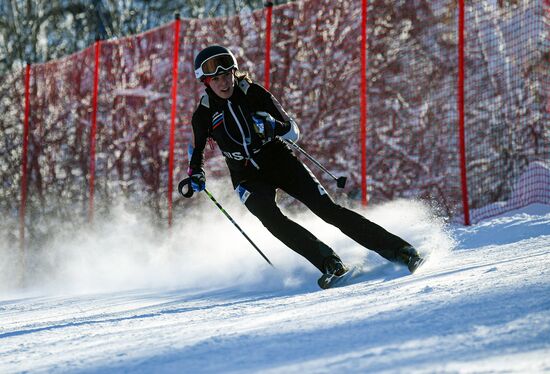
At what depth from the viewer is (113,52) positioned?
30.8ft

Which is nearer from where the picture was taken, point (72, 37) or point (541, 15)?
point (541, 15)

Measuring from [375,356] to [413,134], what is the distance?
5.43 metres

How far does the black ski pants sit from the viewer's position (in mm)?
4160

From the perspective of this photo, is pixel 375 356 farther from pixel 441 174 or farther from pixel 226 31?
pixel 226 31

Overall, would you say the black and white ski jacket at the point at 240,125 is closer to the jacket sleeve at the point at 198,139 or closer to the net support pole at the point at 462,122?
the jacket sleeve at the point at 198,139

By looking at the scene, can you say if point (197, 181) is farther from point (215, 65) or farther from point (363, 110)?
point (363, 110)

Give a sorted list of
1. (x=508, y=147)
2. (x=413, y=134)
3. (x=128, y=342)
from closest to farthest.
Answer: (x=128, y=342) → (x=508, y=147) → (x=413, y=134)

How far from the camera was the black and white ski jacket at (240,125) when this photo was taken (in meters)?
4.55

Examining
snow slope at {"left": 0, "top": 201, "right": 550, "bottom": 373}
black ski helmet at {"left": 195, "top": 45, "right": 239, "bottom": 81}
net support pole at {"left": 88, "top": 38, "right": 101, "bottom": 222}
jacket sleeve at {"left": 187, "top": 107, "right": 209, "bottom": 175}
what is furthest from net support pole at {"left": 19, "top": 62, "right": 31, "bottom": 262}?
black ski helmet at {"left": 195, "top": 45, "right": 239, "bottom": 81}

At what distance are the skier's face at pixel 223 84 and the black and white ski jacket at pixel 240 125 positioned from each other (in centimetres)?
5

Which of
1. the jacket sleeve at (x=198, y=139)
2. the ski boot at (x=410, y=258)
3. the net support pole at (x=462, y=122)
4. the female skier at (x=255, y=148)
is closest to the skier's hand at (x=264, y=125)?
the female skier at (x=255, y=148)

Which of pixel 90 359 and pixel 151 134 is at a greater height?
pixel 151 134

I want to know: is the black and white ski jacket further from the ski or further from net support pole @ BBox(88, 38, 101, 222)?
net support pole @ BBox(88, 38, 101, 222)

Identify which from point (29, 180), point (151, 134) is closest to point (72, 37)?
point (29, 180)
